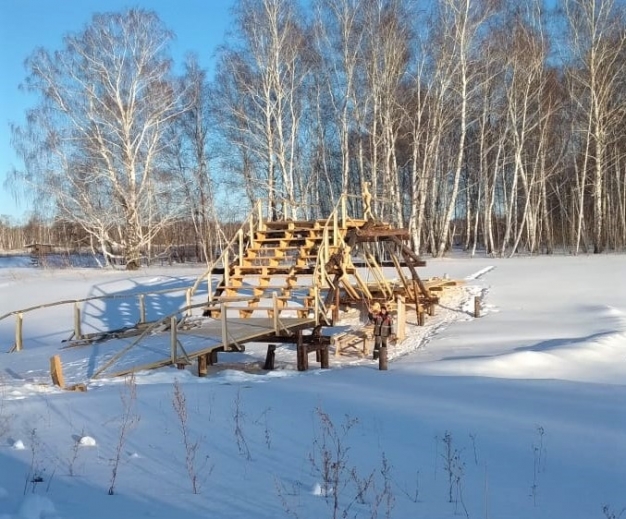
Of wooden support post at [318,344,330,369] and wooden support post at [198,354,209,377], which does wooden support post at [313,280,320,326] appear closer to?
wooden support post at [318,344,330,369]

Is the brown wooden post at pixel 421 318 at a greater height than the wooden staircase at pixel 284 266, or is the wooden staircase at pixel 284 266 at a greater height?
the wooden staircase at pixel 284 266

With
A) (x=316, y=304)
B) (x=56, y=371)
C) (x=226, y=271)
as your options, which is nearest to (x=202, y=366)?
(x=56, y=371)

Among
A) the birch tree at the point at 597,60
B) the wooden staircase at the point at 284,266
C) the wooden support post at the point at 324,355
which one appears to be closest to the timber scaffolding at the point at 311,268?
the wooden staircase at the point at 284,266

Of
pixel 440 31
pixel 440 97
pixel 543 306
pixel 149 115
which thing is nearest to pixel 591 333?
pixel 543 306

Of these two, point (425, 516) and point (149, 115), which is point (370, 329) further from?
point (149, 115)

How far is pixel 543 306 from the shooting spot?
58.1 ft

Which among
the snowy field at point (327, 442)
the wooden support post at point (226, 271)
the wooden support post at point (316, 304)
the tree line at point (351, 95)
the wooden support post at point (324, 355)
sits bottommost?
the wooden support post at point (324, 355)

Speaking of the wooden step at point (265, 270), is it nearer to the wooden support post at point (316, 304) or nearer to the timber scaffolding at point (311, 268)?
the timber scaffolding at point (311, 268)

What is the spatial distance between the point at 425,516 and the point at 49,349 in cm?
1087

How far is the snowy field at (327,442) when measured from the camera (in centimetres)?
417

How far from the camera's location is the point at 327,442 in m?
5.48

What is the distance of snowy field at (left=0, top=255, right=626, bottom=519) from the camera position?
13.7 ft

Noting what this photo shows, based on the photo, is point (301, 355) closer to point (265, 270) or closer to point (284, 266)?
point (265, 270)

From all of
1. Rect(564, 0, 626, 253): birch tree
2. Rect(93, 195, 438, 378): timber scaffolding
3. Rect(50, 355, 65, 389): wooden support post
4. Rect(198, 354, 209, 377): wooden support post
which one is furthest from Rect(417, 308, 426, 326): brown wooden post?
Rect(564, 0, 626, 253): birch tree
